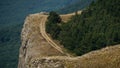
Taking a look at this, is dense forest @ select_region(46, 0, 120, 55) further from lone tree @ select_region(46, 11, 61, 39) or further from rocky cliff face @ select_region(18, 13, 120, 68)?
rocky cliff face @ select_region(18, 13, 120, 68)

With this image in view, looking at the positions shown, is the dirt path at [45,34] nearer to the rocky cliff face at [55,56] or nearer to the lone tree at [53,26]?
the rocky cliff face at [55,56]

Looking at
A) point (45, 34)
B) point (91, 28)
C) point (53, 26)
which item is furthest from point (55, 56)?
point (53, 26)

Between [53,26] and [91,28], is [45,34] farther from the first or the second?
[91,28]

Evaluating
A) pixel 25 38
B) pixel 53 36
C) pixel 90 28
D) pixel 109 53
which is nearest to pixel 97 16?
pixel 90 28

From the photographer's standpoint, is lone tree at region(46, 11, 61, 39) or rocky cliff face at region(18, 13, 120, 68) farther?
lone tree at region(46, 11, 61, 39)

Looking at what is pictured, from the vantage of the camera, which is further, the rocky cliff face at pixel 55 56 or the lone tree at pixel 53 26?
the lone tree at pixel 53 26

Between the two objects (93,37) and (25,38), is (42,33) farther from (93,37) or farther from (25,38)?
(93,37)

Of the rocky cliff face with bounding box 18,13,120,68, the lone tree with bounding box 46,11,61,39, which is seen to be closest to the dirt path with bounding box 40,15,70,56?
the rocky cliff face with bounding box 18,13,120,68

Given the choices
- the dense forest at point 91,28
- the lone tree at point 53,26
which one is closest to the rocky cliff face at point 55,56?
the lone tree at point 53,26
